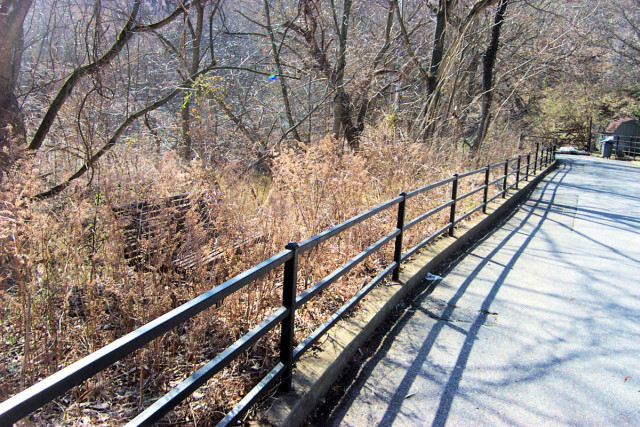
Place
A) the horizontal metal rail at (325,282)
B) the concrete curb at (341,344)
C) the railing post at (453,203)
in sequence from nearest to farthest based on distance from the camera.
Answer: the concrete curb at (341,344) < the horizontal metal rail at (325,282) < the railing post at (453,203)

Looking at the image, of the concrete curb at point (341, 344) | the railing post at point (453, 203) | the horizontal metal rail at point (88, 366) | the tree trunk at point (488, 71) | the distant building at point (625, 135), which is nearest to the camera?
the horizontal metal rail at point (88, 366)

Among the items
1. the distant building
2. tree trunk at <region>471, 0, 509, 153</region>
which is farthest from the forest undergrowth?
the distant building

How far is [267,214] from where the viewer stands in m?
5.08

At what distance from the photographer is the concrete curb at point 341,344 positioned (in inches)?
108

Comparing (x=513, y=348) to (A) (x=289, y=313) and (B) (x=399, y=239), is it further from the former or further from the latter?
(A) (x=289, y=313)

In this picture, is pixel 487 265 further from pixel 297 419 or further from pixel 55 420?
pixel 55 420

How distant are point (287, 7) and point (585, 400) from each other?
551 inches

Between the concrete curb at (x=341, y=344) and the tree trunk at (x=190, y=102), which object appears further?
the tree trunk at (x=190, y=102)

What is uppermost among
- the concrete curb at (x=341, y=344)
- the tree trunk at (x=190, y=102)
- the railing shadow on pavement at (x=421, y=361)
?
the tree trunk at (x=190, y=102)

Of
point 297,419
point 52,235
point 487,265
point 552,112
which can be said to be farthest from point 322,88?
point 552,112

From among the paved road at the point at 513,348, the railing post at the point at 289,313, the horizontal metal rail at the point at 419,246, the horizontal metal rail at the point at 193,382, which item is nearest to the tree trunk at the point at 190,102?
the horizontal metal rail at the point at 419,246

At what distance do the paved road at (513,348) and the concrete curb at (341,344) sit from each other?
6.3 inches

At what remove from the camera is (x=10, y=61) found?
5.23 meters

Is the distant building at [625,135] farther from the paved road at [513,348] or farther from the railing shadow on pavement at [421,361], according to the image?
the railing shadow on pavement at [421,361]
